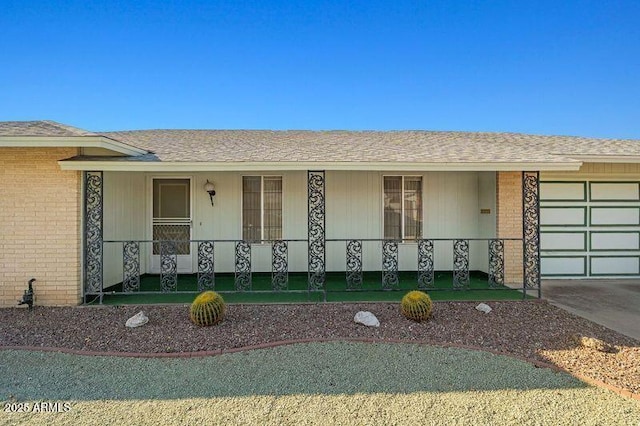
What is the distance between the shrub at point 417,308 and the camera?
17.3 ft

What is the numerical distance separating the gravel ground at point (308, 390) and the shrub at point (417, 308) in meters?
0.91

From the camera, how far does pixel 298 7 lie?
11.4 meters

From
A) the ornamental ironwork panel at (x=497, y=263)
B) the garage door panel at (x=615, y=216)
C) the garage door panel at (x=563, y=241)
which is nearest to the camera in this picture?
the ornamental ironwork panel at (x=497, y=263)

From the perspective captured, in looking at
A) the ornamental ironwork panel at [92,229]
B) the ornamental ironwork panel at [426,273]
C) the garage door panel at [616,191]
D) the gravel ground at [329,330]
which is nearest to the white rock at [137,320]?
the gravel ground at [329,330]

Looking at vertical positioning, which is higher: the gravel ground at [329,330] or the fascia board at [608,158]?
the fascia board at [608,158]

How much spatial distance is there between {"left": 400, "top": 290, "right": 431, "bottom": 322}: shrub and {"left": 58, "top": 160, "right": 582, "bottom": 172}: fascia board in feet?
7.27

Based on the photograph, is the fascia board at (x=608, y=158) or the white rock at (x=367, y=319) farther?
the fascia board at (x=608, y=158)

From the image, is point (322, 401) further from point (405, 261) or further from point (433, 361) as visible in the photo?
point (405, 261)

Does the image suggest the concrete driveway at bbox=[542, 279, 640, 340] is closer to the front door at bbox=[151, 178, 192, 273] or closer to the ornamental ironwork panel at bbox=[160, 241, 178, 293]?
the ornamental ironwork panel at bbox=[160, 241, 178, 293]

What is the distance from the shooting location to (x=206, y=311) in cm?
507

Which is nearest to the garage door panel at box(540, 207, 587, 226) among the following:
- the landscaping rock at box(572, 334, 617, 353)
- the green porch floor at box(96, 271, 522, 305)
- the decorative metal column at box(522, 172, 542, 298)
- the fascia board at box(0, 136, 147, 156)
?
the decorative metal column at box(522, 172, 542, 298)

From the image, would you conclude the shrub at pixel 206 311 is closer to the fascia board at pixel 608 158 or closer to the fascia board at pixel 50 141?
the fascia board at pixel 50 141

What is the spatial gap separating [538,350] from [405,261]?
14.3ft

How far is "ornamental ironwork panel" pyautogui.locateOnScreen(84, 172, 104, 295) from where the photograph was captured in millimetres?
6152
